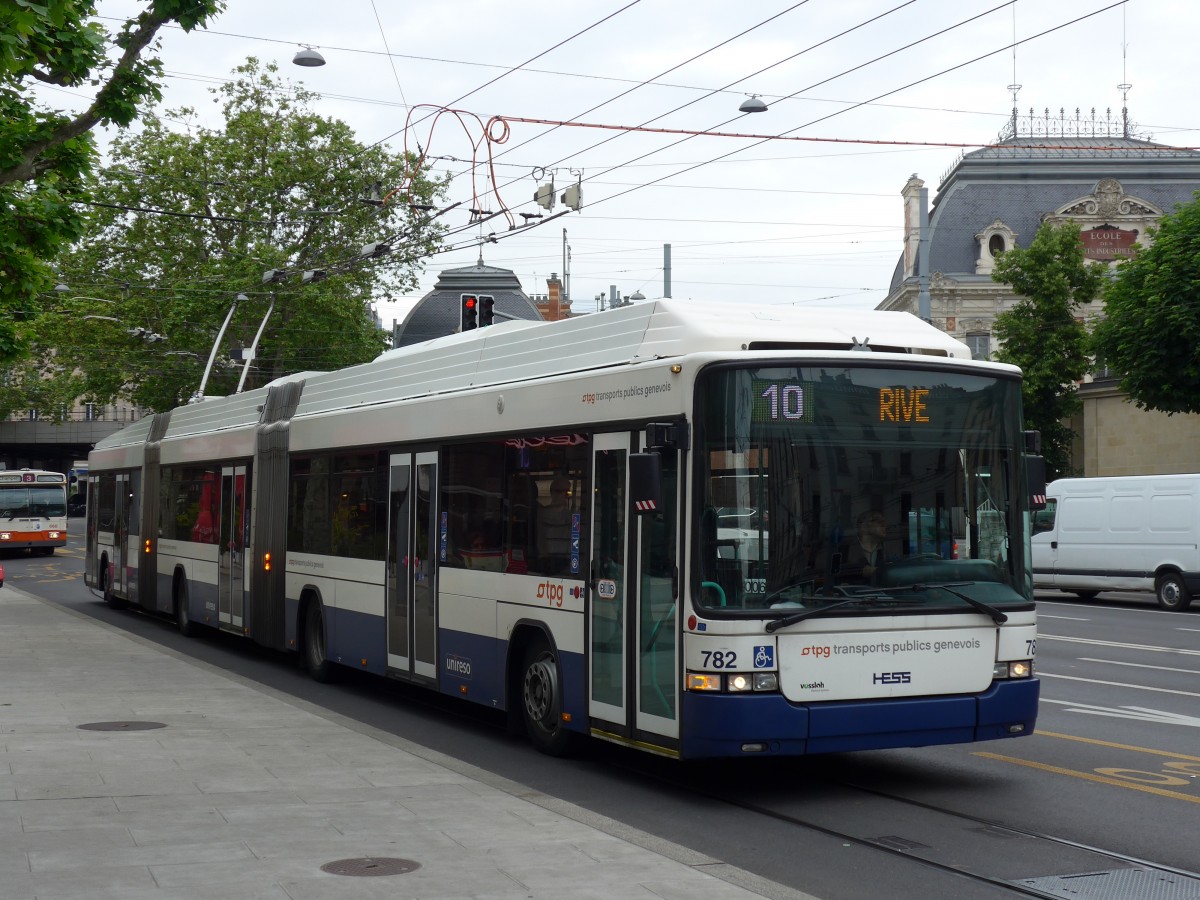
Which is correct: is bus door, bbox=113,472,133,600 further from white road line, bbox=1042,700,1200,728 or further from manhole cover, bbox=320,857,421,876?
manhole cover, bbox=320,857,421,876

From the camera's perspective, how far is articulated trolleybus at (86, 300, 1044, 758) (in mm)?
8734

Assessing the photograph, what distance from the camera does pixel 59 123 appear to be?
49.9 feet

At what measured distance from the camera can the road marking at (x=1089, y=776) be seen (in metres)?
9.09

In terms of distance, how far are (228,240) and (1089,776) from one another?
40544mm

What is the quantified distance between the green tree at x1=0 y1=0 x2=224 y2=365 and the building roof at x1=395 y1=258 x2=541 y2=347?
40.0 metres

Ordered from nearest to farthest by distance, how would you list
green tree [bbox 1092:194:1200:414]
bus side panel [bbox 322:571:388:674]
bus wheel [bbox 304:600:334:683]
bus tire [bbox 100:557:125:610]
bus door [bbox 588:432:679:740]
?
bus door [bbox 588:432:679:740] < bus side panel [bbox 322:571:388:674] < bus wheel [bbox 304:600:334:683] < bus tire [bbox 100:557:125:610] < green tree [bbox 1092:194:1200:414]

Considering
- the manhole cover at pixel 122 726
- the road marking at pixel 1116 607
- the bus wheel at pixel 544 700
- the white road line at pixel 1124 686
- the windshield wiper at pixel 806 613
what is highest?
the windshield wiper at pixel 806 613

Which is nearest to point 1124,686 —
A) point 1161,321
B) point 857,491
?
point 857,491

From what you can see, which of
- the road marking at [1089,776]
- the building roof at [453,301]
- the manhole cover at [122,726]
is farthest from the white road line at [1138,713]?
the building roof at [453,301]

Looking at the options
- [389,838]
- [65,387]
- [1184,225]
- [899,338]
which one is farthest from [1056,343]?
[389,838]

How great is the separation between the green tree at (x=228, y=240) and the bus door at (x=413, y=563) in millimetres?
31683

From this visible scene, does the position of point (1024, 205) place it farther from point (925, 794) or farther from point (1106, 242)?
point (925, 794)

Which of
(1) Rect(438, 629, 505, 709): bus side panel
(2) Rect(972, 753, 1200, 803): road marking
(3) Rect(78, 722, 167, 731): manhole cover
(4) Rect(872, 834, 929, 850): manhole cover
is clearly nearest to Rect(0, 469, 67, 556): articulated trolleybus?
(3) Rect(78, 722, 167, 731): manhole cover

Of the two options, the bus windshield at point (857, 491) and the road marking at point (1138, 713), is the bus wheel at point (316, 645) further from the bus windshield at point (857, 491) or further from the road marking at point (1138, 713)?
the bus windshield at point (857, 491)
